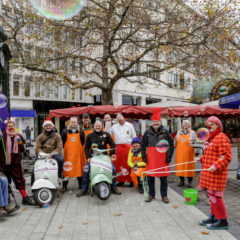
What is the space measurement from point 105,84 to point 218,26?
20.9 ft

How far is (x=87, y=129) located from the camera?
7.10m

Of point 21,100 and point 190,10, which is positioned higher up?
point 190,10

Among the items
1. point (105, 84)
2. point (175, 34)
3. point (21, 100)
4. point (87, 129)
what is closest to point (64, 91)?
point (21, 100)

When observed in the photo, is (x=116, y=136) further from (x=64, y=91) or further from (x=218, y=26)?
(x=64, y=91)

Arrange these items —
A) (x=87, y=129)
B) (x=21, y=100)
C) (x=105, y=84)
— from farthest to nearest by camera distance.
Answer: (x=21, y=100) → (x=105, y=84) → (x=87, y=129)

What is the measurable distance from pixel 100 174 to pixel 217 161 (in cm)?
264

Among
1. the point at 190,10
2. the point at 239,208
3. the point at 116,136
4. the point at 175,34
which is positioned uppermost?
the point at 190,10

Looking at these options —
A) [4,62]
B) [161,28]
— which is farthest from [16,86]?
[4,62]

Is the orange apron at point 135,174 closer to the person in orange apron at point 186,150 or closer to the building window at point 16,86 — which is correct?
the person in orange apron at point 186,150

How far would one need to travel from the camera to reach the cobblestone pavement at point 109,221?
13.0 feet

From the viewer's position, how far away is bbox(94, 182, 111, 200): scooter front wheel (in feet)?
18.0

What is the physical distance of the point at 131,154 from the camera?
6699 millimetres

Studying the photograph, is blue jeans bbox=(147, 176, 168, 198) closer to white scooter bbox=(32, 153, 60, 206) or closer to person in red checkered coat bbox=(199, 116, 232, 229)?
person in red checkered coat bbox=(199, 116, 232, 229)

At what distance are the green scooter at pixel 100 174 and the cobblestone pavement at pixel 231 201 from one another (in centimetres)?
180
